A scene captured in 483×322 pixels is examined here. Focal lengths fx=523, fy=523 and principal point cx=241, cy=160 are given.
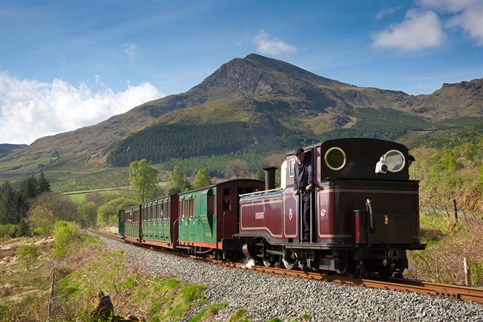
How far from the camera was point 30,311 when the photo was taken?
20.9m

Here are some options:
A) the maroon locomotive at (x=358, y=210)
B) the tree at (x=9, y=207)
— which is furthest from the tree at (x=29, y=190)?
the maroon locomotive at (x=358, y=210)

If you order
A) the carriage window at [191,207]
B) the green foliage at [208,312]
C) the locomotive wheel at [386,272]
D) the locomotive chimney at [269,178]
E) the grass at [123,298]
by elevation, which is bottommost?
the grass at [123,298]

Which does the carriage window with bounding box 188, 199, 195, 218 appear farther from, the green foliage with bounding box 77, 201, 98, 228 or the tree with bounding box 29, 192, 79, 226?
the green foliage with bounding box 77, 201, 98, 228

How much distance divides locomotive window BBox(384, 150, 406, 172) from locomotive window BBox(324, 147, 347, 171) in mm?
1309

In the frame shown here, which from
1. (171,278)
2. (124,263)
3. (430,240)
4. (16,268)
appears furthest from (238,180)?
(16,268)

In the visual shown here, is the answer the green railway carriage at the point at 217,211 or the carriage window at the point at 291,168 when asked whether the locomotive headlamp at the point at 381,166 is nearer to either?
the carriage window at the point at 291,168

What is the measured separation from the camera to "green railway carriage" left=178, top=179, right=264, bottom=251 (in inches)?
878

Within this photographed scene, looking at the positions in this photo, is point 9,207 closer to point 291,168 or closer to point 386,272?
point 291,168

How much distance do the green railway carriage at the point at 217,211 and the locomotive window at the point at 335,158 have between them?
349 inches

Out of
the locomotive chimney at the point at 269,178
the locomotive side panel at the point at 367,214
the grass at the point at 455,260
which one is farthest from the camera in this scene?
the locomotive chimney at the point at 269,178

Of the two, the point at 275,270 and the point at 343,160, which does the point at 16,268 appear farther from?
the point at 343,160

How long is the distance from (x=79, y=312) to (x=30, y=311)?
182 inches

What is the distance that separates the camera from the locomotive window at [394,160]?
14623mm

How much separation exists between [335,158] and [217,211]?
9.30 metres
